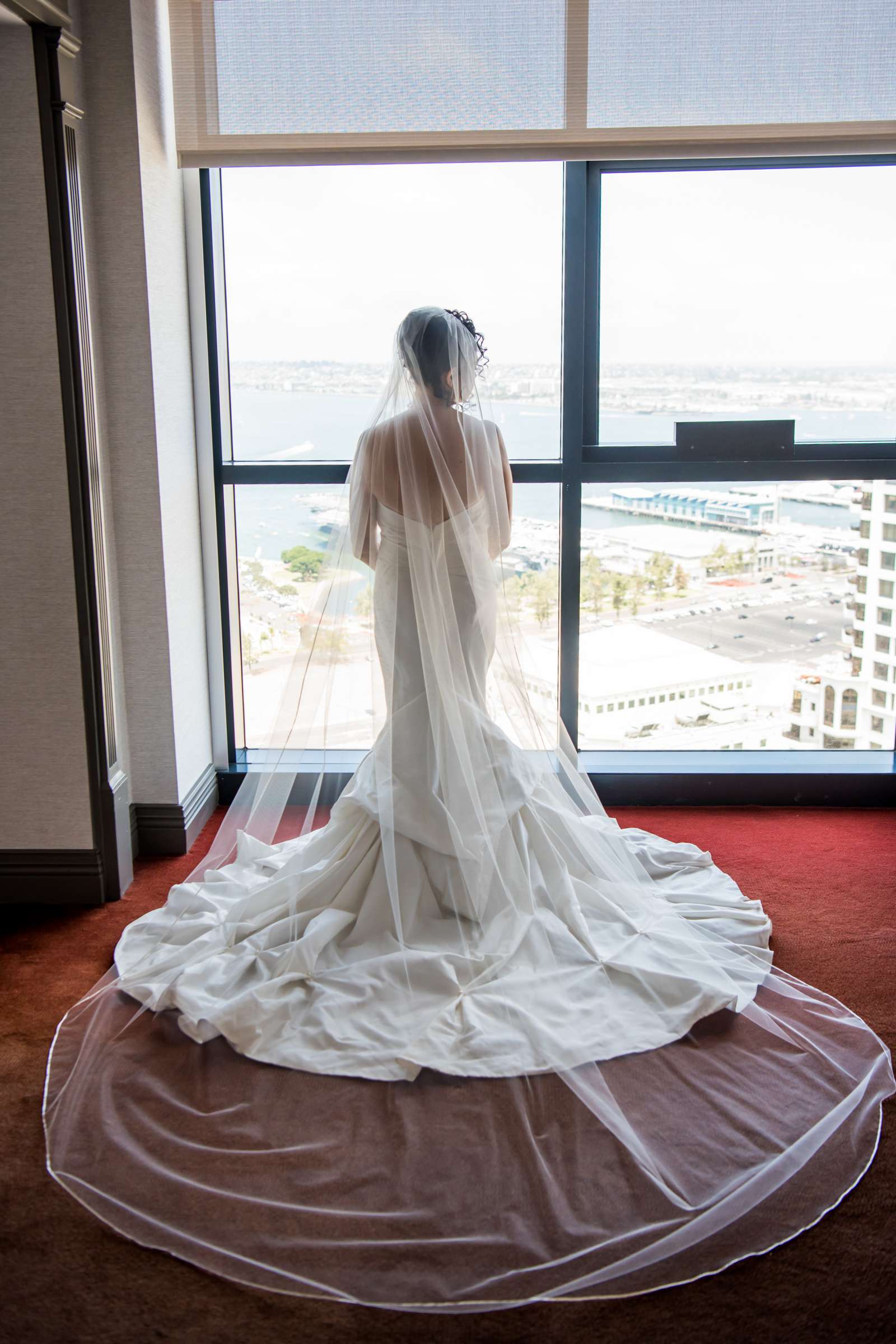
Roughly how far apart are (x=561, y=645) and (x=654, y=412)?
0.95 m

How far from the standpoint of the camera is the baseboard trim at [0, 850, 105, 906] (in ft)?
10.8

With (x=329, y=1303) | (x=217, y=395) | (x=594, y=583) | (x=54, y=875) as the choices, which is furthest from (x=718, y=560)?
(x=329, y=1303)

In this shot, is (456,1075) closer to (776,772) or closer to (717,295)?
(776,772)

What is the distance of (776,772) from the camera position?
417cm

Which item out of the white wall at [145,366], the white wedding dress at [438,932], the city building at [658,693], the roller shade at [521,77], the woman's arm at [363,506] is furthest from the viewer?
the city building at [658,693]

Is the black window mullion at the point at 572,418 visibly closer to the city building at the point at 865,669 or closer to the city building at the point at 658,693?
the city building at the point at 658,693

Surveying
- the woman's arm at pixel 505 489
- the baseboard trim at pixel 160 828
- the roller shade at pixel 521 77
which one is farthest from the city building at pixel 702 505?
the baseboard trim at pixel 160 828

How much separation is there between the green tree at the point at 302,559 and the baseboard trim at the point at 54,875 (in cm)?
138

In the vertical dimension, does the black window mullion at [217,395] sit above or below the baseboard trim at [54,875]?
above

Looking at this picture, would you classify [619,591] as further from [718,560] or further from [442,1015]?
[442,1015]

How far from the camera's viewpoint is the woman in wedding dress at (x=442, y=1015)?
188 cm

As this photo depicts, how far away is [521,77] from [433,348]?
1.34m

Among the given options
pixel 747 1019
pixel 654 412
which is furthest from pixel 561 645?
pixel 747 1019

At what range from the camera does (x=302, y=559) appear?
164 inches
